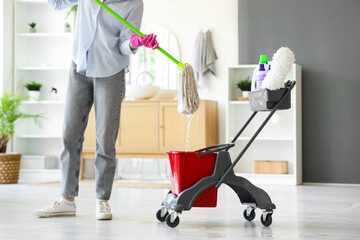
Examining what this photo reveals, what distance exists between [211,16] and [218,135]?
4.26ft

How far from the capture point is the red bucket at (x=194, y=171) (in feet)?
8.25

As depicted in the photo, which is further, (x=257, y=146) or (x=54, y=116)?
(x=54, y=116)

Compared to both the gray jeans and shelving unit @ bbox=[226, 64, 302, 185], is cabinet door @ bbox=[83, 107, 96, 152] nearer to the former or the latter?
shelving unit @ bbox=[226, 64, 302, 185]

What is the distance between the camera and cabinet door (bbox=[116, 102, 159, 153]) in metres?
5.62

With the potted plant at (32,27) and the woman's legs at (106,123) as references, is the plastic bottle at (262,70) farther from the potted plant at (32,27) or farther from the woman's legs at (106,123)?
the potted plant at (32,27)

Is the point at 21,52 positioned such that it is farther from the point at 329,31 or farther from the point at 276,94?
the point at 276,94

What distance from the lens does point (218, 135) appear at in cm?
593

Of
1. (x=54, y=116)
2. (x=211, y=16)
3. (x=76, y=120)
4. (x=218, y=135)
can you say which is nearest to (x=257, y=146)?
(x=218, y=135)

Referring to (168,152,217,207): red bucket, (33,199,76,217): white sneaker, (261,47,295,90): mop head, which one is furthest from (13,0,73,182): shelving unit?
(261,47,295,90): mop head

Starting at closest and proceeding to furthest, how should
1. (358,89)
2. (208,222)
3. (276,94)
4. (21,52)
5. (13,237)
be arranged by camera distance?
(13,237) → (276,94) → (208,222) → (358,89) → (21,52)

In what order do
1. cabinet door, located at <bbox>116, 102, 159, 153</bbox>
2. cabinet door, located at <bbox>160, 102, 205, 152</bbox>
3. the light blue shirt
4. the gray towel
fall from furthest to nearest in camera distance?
the gray towel, cabinet door, located at <bbox>116, 102, 159, 153</bbox>, cabinet door, located at <bbox>160, 102, 205, 152</bbox>, the light blue shirt

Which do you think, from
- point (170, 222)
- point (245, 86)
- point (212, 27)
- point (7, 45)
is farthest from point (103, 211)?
point (7, 45)

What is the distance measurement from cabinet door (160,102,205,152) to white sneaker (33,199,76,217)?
8.87 feet

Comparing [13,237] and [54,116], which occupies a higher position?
[54,116]
